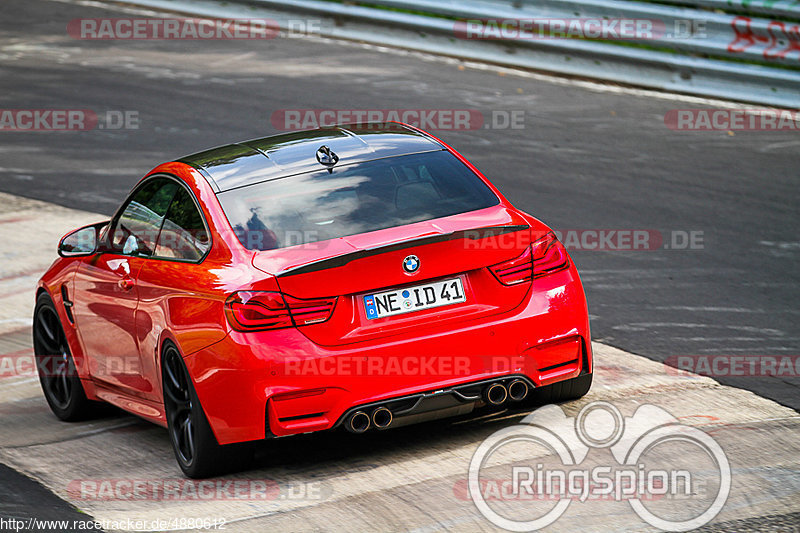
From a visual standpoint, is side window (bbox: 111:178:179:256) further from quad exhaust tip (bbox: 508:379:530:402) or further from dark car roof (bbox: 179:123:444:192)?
quad exhaust tip (bbox: 508:379:530:402)

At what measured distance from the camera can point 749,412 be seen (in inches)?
265

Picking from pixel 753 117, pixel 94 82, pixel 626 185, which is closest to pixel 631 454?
pixel 626 185

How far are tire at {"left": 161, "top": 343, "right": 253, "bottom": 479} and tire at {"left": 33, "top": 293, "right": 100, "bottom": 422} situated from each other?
4.76ft

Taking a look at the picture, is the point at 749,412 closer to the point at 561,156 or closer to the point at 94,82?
the point at 561,156

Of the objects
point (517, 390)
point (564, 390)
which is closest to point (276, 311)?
point (517, 390)

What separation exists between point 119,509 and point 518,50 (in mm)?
13099

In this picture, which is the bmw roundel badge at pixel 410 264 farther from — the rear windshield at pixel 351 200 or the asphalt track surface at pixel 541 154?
the asphalt track surface at pixel 541 154

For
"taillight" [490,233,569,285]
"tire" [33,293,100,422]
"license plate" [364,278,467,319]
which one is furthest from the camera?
"tire" [33,293,100,422]

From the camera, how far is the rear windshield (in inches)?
246

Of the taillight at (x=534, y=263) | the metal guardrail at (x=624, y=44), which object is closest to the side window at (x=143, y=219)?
the taillight at (x=534, y=263)

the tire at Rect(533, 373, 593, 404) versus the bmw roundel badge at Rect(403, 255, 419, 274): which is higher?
the bmw roundel badge at Rect(403, 255, 419, 274)

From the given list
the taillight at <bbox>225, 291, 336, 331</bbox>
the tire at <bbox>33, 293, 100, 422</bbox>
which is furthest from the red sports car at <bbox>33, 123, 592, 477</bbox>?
the tire at <bbox>33, 293, 100, 422</bbox>

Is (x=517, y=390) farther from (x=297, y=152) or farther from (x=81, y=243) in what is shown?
(x=81, y=243)

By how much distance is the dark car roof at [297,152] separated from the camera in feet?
22.0
